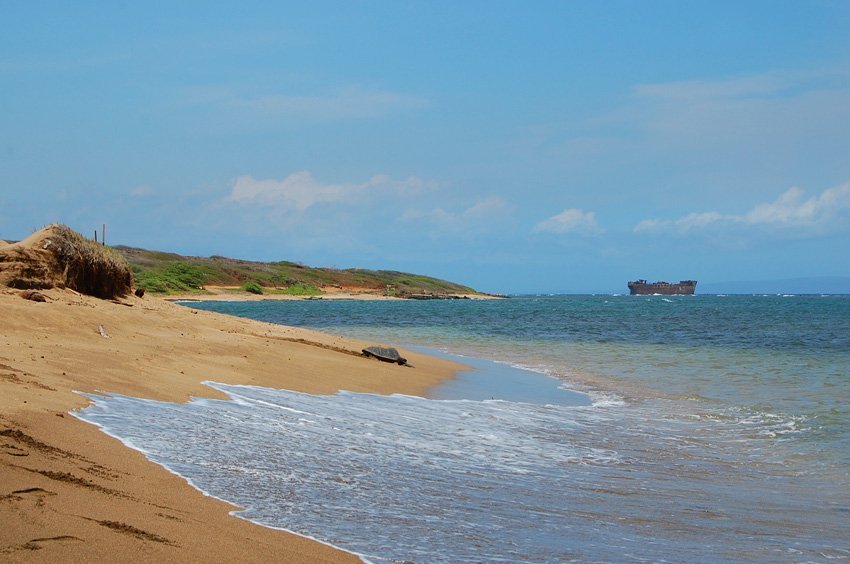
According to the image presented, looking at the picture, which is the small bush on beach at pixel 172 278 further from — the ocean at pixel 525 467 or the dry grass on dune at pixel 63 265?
the ocean at pixel 525 467

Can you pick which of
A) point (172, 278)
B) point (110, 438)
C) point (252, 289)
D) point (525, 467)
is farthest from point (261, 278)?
point (110, 438)

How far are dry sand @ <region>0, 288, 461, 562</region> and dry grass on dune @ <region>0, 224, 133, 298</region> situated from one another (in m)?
1.05

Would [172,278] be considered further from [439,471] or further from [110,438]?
[439,471]

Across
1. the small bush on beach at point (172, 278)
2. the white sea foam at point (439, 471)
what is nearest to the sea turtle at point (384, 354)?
the white sea foam at point (439, 471)

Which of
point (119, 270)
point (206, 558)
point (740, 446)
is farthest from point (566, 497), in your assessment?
point (119, 270)

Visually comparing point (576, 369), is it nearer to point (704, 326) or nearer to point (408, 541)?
point (408, 541)

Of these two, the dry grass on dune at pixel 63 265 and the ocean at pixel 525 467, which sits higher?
the dry grass on dune at pixel 63 265

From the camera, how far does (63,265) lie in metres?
19.3

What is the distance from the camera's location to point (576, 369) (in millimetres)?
21422

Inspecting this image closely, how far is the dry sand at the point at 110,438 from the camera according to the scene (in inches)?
170

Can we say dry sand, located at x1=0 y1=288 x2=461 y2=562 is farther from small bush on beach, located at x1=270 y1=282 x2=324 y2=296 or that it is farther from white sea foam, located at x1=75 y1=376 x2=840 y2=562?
small bush on beach, located at x1=270 y1=282 x2=324 y2=296

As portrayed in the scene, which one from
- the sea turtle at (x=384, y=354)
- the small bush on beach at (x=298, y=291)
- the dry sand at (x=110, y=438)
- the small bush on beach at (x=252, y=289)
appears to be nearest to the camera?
the dry sand at (x=110, y=438)

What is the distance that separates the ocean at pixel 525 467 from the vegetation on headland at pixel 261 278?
6572 cm

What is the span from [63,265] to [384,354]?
8.35 metres
